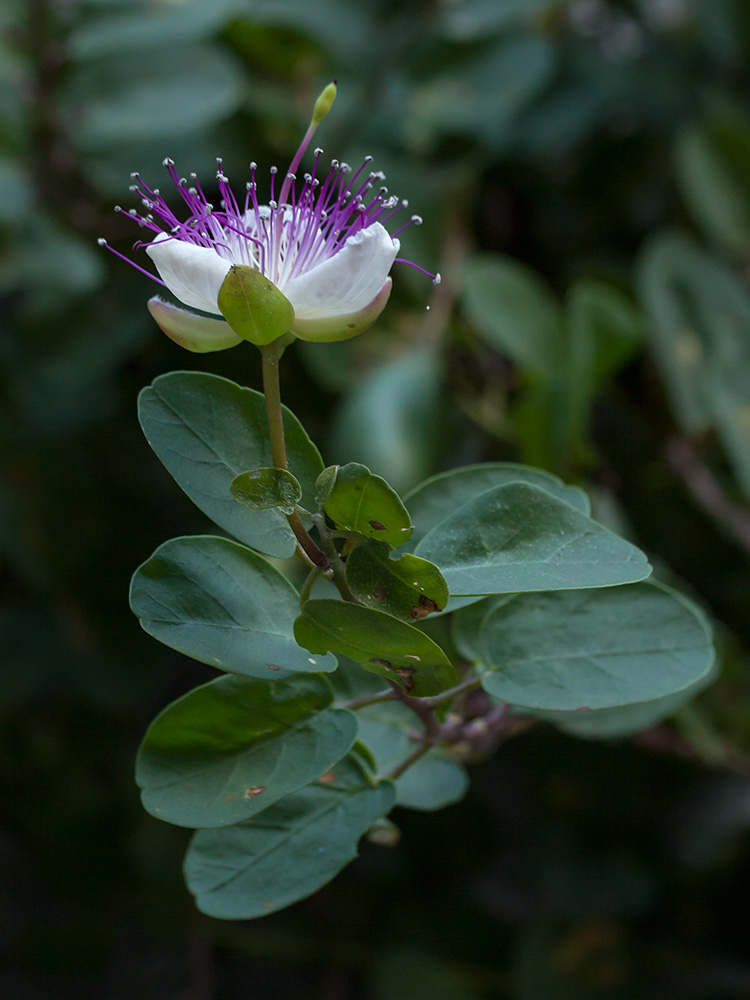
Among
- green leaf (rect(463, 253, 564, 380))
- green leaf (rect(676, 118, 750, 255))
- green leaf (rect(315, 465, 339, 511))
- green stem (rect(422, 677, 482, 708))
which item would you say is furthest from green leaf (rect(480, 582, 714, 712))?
green leaf (rect(676, 118, 750, 255))

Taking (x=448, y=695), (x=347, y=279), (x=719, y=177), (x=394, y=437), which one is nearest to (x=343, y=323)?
(x=347, y=279)

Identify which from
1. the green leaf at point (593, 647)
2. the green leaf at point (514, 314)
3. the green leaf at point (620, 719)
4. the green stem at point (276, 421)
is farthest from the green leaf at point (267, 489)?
the green leaf at point (514, 314)

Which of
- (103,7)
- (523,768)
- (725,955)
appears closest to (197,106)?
(103,7)

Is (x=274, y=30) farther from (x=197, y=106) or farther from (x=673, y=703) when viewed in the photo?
(x=673, y=703)

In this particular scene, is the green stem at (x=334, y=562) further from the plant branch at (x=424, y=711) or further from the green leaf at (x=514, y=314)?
the green leaf at (x=514, y=314)

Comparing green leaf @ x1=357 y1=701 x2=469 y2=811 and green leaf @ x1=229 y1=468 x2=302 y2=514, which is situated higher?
green leaf @ x1=229 y1=468 x2=302 y2=514

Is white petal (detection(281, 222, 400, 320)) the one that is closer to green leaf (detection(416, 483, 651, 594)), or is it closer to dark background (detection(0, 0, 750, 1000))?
green leaf (detection(416, 483, 651, 594))
